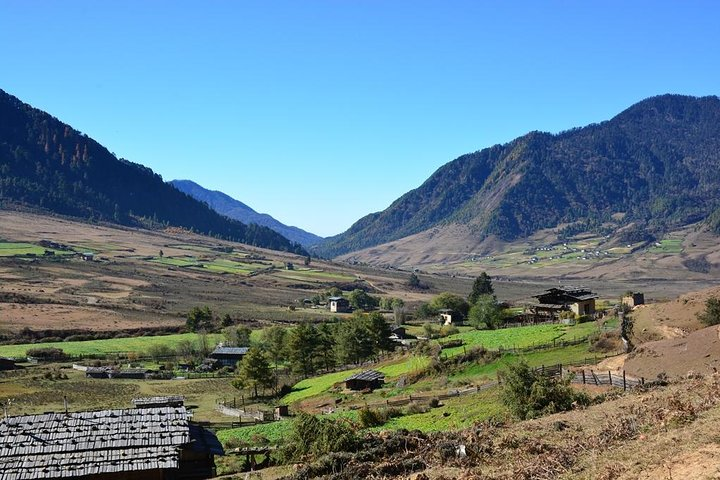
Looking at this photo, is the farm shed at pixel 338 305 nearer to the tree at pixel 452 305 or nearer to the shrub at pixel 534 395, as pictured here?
the tree at pixel 452 305

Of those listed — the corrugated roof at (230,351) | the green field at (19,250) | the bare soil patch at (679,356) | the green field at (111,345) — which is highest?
the green field at (19,250)

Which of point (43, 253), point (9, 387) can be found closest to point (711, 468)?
point (9, 387)

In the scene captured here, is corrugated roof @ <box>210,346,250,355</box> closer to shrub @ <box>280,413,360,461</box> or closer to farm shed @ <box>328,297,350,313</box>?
farm shed @ <box>328,297,350,313</box>

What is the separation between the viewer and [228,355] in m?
86.9

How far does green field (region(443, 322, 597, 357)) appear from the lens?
5453 centimetres

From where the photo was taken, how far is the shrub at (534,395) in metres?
29.7

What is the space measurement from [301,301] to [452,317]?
64408 millimetres

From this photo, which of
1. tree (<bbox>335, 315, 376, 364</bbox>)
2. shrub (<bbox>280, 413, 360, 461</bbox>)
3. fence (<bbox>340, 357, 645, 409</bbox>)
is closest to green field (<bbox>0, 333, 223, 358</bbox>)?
tree (<bbox>335, 315, 376, 364</bbox>)

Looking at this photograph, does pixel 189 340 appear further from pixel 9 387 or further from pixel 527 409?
pixel 527 409

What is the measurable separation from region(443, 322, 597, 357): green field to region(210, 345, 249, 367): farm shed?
3465 centimetres

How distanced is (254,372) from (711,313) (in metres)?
41.1

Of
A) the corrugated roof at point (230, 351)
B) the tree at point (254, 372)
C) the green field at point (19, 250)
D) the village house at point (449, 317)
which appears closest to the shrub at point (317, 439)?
the tree at point (254, 372)

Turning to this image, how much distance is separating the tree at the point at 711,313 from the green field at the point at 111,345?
70861 millimetres

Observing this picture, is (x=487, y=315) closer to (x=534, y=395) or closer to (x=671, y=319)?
(x=671, y=319)
